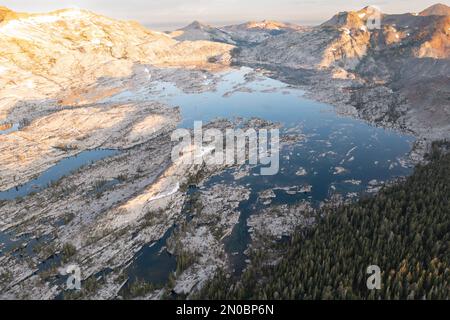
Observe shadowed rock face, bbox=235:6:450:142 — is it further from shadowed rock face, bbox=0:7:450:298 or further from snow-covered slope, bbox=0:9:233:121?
snow-covered slope, bbox=0:9:233:121

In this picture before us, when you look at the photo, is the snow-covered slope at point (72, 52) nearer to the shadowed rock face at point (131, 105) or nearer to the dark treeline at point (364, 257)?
the shadowed rock face at point (131, 105)

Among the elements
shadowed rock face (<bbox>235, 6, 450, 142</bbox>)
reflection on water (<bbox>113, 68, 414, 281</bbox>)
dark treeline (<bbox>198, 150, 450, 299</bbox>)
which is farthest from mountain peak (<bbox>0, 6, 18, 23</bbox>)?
dark treeline (<bbox>198, 150, 450, 299</bbox>)

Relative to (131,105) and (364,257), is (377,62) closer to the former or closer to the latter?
(131,105)

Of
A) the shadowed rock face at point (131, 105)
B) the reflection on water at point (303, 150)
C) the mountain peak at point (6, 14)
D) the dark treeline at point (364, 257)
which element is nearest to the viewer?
the dark treeline at point (364, 257)

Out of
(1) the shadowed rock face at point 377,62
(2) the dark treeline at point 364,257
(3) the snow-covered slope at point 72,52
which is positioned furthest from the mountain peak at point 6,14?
(2) the dark treeline at point 364,257

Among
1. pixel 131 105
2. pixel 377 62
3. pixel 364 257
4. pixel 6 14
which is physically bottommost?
pixel 364 257

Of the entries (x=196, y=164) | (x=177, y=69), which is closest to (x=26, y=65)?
(x=177, y=69)

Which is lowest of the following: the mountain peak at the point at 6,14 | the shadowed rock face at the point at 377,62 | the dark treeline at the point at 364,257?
the dark treeline at the point at 364,257

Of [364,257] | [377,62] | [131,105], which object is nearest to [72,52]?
[131,105]

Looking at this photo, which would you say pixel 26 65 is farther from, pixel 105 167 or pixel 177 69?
pixel 105 167
